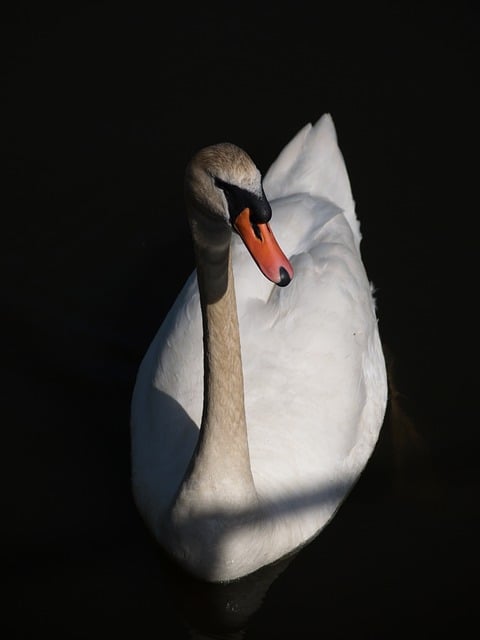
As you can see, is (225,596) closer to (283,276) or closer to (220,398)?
(220,398)

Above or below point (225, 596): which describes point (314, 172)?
above

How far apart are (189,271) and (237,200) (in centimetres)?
371

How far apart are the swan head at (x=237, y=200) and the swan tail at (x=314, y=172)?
295cm

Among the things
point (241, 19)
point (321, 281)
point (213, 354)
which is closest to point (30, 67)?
point (241, 19)

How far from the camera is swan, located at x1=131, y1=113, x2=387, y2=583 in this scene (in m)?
6.48

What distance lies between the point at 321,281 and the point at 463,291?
153cm

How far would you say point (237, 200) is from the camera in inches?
209

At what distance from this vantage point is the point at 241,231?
17.6ft

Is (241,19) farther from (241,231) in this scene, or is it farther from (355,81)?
(241,231)

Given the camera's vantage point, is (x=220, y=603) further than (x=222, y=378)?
Yes

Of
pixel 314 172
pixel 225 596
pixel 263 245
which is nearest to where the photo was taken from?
pixel 263 245

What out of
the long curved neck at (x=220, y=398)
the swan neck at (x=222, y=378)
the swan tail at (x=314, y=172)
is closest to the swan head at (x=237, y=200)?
the long curved neck at (x=220, y=398)

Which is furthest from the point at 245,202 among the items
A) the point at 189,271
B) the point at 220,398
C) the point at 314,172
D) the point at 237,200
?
the point at 189,271

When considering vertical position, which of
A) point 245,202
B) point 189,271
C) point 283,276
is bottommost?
point 283,276
